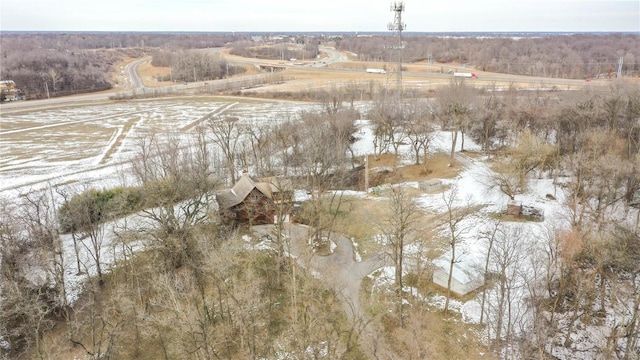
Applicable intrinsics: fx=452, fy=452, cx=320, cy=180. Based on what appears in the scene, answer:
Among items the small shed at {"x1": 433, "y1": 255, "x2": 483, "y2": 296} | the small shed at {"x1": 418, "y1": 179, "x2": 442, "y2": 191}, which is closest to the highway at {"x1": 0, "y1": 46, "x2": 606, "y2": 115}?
the small shed at {"x1": 418, "y1": 179, "x2": 442, "y2": 191}

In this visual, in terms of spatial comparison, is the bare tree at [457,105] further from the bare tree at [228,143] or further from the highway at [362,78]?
the bare tree at [228,143]

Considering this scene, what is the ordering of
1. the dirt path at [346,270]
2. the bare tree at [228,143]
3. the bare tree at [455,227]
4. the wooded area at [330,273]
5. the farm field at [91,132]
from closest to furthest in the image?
the wooded area at [330,273]
the dirt path at [346,270]
the bare tree at [455,227]
the bare tree at [228,143]
the farm field at [91,132]

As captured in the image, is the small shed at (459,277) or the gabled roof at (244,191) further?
the gabled roof at (244,191)

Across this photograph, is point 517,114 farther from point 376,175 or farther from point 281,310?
point 281,310

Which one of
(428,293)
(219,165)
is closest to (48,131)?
(219,165)

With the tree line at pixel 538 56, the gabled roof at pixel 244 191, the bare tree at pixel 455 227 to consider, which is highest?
the tree line at pixel 538 56

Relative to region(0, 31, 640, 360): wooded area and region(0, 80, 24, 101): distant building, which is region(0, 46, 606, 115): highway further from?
region(0, 31, 640, 360): wooded area

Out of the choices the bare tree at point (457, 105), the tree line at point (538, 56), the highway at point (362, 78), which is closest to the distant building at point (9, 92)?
the highway at point (362, 78)

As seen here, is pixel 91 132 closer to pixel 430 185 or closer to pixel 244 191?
pixel 244 191
